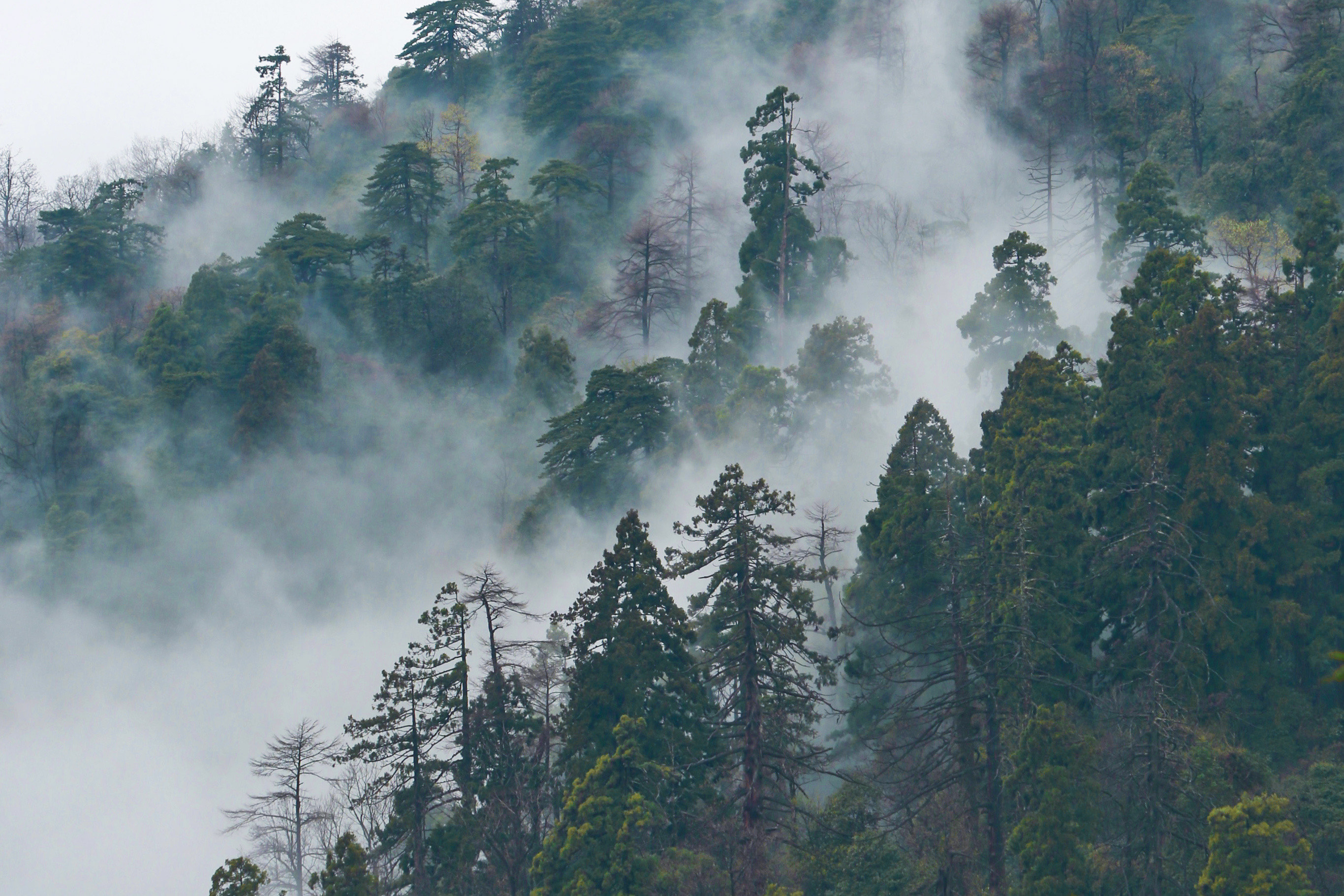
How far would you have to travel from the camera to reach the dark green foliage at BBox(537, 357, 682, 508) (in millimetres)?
61750

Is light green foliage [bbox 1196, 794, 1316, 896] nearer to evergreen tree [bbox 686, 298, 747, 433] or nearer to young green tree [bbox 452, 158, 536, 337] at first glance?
evergreen tree [bbox 686, 298, 747, 433]

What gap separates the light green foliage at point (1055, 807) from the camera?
29.1 meters

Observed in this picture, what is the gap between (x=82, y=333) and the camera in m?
82.1

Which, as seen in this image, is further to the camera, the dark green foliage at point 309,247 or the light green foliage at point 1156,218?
the dark green foliage at point 309,247

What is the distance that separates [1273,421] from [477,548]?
145ft

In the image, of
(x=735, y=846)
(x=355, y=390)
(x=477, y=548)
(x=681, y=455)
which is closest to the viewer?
(x=735, y=846)

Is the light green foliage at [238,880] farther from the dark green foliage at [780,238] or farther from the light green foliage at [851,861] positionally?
the dark green foliage at [780,238]

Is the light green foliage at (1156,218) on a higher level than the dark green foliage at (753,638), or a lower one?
higher

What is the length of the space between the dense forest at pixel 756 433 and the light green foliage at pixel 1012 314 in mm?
250

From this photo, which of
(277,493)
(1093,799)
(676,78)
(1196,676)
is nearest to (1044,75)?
(676,78)

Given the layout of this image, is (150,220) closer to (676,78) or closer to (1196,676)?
(676,78)

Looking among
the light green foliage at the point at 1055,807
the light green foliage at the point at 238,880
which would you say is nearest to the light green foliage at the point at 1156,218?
the light green foliage at the point at 1055,807

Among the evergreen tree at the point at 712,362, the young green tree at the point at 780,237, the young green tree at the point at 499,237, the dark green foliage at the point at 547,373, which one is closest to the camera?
the evergreen tree at the point at 712,362

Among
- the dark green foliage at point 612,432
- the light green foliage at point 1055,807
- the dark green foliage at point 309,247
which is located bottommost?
the light green foliage at point 1055,807
